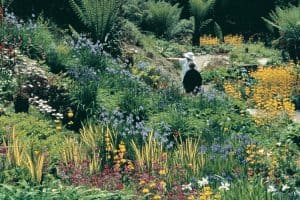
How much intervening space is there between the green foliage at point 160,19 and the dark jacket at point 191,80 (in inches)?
443

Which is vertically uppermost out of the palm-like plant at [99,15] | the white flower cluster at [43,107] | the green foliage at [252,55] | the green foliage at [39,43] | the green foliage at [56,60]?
the palm-like plant at [99,15]

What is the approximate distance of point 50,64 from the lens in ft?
40.4

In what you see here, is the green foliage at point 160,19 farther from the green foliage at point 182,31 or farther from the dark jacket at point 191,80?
the dark jacket at point 191,80

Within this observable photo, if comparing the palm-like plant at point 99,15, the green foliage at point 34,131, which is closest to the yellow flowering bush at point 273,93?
the palm-like plant at point 99,15

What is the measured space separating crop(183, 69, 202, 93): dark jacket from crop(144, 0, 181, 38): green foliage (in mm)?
11258

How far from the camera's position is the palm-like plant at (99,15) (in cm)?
1507

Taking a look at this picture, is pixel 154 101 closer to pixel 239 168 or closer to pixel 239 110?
pixel 239 110

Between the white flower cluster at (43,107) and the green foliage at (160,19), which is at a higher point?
the green foliage at (160,19)

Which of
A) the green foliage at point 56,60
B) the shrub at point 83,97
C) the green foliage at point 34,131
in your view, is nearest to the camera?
the green foliage at point 34,131

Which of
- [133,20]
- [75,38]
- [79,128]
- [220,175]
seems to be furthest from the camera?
[133,20]

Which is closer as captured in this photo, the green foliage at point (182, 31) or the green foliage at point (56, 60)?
the green foliage at point (56, 60)

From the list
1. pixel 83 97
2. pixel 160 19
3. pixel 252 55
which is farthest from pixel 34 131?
pixel 160 19

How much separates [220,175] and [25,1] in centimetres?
880

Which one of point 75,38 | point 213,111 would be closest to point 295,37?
point 75,38
